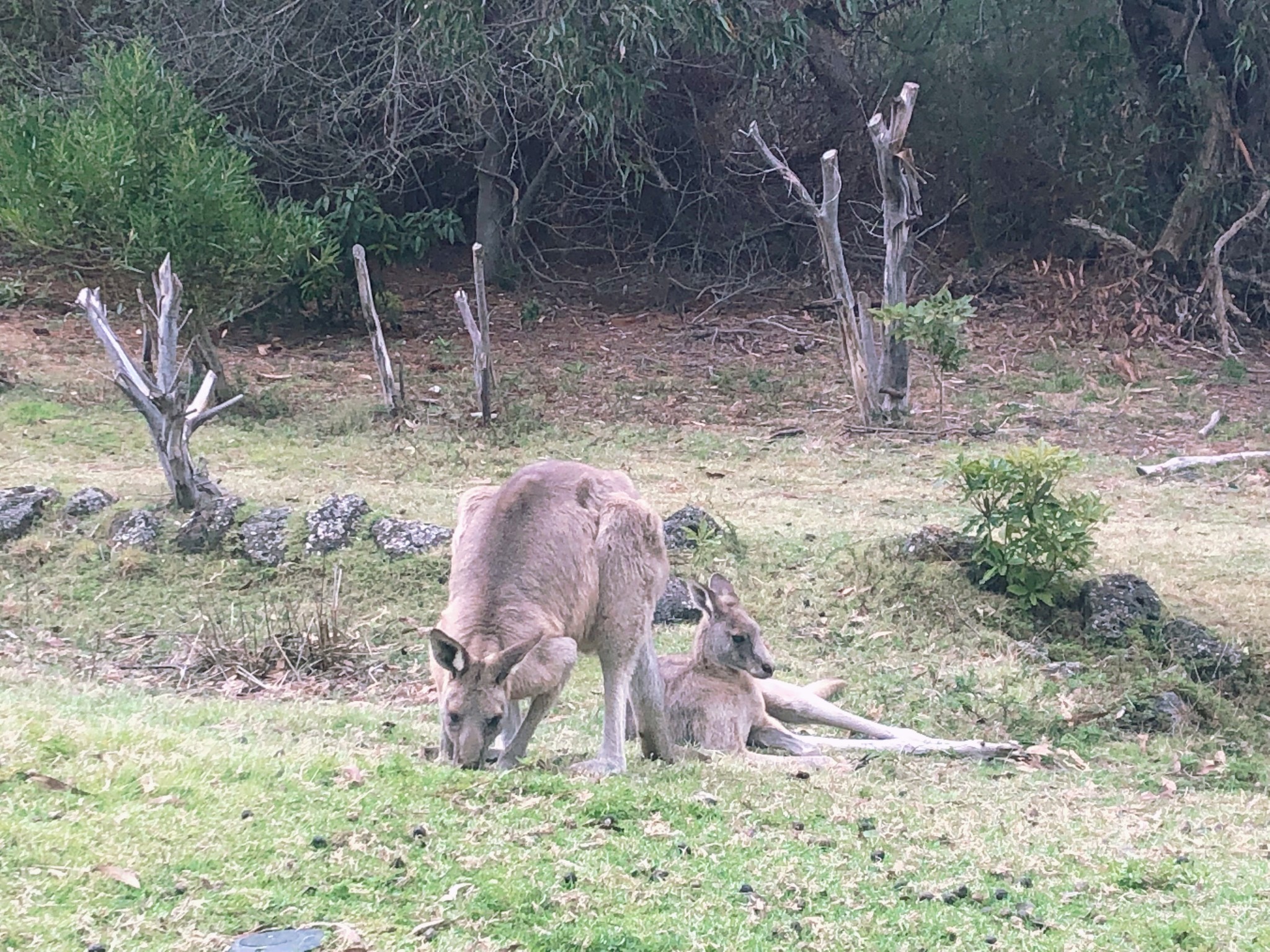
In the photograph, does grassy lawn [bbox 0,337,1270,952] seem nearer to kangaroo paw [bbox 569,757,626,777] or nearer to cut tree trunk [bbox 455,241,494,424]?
kangaroo paw [bbox 569,757,626,777]

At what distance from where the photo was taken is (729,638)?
6.07 m

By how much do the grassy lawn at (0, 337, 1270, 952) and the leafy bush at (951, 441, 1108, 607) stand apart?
0.66 feet

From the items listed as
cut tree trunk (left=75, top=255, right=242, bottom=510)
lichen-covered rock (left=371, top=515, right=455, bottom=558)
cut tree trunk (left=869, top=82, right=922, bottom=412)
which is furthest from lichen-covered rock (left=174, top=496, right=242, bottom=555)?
cut tree trunk (left=869, top=82, right=922, bottom=412)

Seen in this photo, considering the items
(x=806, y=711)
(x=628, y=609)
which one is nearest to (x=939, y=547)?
(x=806, y=711)

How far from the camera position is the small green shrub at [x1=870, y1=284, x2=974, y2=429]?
1198 centimetres

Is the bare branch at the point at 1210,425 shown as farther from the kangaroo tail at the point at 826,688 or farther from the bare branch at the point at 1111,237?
the kangaroo tail at the point at 826,688

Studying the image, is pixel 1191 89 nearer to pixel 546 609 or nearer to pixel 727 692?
pixel 727 692

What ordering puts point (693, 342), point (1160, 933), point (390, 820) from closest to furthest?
point (1160, 933) < point (390, 820) < point (693, 342)

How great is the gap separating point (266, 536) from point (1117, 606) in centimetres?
491

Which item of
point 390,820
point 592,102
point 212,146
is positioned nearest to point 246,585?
point 390,820

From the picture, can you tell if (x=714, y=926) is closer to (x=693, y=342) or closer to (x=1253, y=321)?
(x=693, y=342)

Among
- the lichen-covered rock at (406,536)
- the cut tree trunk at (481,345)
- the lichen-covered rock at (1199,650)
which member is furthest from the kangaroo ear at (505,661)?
the cut tree trunk at (481,345)

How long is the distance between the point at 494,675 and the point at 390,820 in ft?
2.43

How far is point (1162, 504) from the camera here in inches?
397
